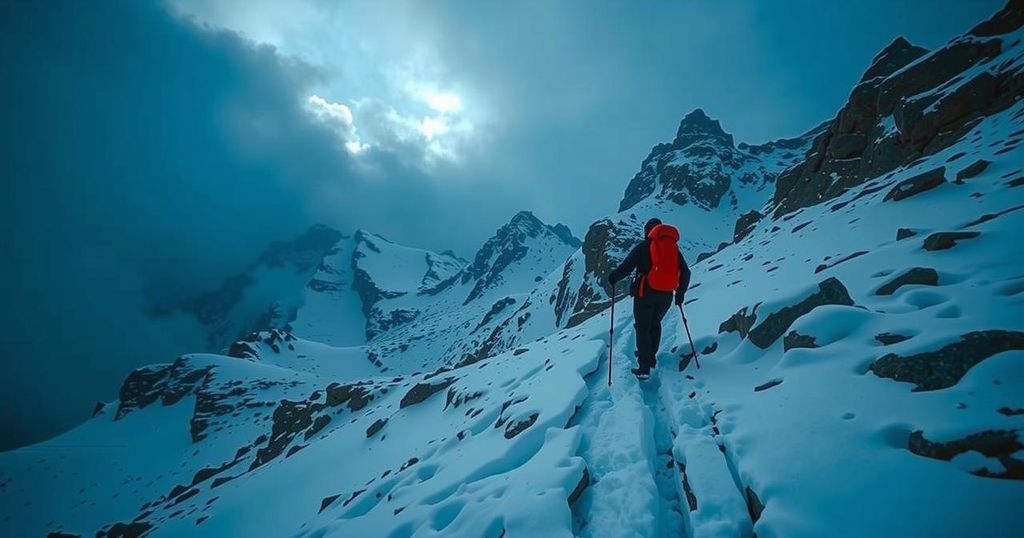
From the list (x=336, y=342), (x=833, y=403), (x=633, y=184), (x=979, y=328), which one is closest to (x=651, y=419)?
(x=833, y=403)

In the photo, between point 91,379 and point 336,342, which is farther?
point 91,379

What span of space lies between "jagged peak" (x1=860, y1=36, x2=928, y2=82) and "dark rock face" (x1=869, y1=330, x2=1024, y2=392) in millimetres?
44670

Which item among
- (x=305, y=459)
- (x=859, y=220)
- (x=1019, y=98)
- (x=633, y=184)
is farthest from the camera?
(x=633, y=184)

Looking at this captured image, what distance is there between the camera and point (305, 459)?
20.1 meters

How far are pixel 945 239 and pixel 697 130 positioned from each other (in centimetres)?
11826

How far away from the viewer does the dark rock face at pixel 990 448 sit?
2.39 m


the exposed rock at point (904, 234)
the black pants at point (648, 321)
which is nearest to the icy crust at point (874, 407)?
the black pants at point (648, 321)

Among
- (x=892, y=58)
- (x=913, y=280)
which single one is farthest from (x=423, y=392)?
(x=892, y=58)

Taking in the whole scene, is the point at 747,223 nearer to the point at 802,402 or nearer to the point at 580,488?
the point at 802,402

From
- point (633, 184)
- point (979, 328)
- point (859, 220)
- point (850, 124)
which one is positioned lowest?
point (979, 328)

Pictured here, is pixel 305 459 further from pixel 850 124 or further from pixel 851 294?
pixel 850 124

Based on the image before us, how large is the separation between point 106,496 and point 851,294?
6666 cm

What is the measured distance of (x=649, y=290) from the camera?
725 centimetres

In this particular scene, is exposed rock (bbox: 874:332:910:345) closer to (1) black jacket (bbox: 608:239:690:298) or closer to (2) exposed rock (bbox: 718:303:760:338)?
(2) exposed rock (bbox: 718:303:760:338)
